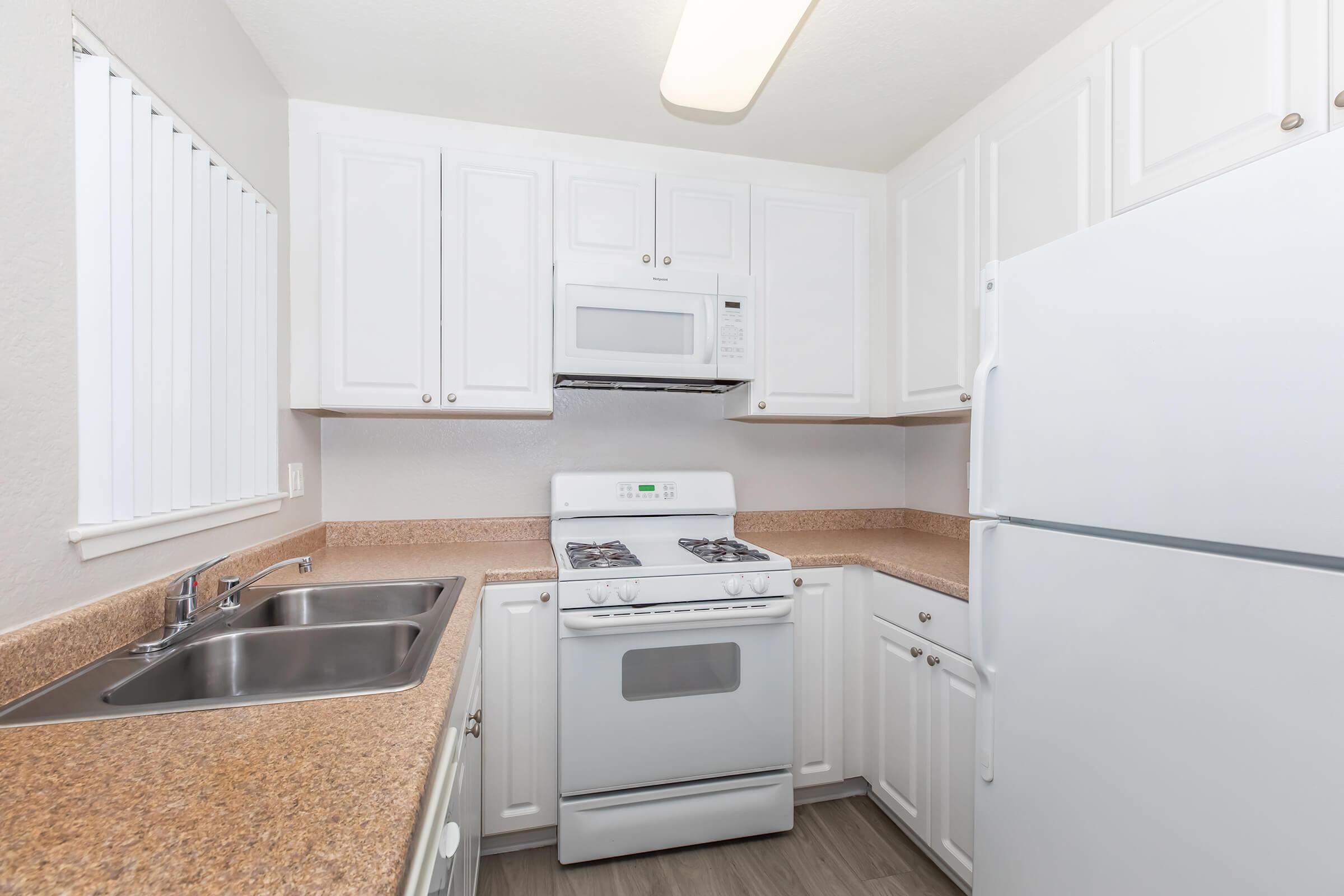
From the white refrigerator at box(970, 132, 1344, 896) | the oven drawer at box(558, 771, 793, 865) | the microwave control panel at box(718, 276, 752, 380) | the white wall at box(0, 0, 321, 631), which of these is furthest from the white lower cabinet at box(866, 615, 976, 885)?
the white wall at box(0, 0, 321, 631)

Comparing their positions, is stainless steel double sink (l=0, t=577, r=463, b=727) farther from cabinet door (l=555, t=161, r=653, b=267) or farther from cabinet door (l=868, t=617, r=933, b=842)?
cabinet door (l=868, t=617, r=933, b=842)

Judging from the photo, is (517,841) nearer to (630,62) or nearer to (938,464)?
(938,464)

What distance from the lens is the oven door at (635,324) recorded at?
2.01 meters

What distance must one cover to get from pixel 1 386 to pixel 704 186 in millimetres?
1928

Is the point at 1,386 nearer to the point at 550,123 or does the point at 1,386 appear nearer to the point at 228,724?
the point at 228,724

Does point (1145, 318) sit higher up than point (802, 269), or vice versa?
point (802, 269)

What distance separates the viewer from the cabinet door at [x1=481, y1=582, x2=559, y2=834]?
1.76 m

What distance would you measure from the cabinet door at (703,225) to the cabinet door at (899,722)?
4.53 feet

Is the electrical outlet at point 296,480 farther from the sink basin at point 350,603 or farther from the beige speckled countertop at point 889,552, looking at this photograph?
the beige speckled countertop at point 889,552

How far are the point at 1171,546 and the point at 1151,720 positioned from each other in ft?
0.97

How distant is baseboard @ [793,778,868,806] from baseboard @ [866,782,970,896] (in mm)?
34

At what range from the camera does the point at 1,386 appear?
0.86 m

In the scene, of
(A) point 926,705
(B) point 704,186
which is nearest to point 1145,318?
(A) point 926,705

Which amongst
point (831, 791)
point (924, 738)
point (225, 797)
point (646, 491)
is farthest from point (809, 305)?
point (225, 797)
